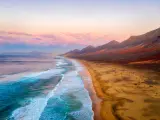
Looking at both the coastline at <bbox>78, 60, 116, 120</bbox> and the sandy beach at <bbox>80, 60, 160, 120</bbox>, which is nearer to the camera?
the sandy beach at <bbox>80, 60, 160, 120</bbox>

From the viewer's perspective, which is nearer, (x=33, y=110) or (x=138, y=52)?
(x=33, y=110)

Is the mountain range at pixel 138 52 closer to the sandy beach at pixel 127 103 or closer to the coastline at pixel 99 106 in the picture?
the sandy beach at pixel 127 103

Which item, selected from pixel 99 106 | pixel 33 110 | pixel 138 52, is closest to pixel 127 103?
pixel 99 106

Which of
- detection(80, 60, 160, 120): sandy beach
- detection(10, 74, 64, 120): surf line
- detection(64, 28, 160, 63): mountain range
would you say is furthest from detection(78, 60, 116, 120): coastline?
detection(64, 28, 160, 63): mountain range

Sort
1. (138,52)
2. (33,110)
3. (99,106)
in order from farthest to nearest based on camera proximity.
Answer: (138,52) → (99,106) → (33,110)

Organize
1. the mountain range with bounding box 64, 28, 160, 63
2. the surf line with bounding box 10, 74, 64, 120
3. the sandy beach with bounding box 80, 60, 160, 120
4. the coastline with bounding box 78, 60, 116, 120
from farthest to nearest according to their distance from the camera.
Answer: the mountain range with bounding box 64, 28, 160, 63
the surf line with bounding box 10, 74, 64, 120
the coastline with bounding box 78, 60, 116, 120
the sandy beach with bounding box 80, 60, 160, 120

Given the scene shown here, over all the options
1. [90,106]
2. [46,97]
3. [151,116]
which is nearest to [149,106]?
[151,116]

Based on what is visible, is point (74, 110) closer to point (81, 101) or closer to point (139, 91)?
point (81, 101)

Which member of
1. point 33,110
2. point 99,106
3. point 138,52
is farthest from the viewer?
point 138,52

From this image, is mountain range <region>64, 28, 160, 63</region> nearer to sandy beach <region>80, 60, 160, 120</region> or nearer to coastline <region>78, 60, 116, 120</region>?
sandy beach <region>80, 60, 160, 120</region>

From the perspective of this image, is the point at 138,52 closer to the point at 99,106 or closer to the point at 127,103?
the point at 127,103

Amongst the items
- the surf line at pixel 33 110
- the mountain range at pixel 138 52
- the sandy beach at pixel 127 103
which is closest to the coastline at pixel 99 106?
the sandy beach at pixel 127 103

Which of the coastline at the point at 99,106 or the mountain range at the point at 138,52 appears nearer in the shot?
the coastline at the point at 99,106

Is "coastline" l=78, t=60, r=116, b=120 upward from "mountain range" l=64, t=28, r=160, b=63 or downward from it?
downward
